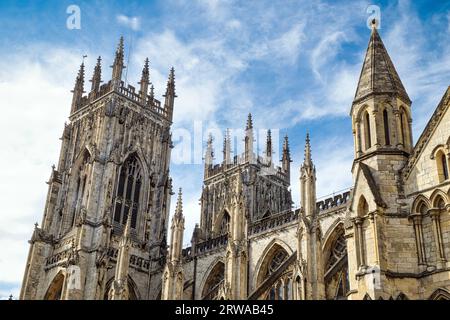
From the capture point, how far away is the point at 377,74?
12.3m

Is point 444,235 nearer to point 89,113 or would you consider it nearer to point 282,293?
point 282,293

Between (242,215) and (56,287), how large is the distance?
14013 mm

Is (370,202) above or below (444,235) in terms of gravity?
above

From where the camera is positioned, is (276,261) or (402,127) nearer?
(402,127)

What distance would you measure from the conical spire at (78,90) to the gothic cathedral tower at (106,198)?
0.11 meters

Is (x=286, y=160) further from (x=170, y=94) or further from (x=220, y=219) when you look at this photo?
(x=170, y=94)

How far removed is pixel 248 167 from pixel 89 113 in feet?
42.2

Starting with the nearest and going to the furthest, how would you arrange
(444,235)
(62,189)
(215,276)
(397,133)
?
(444,235) < (397,133) < (215,276) < (62,189)

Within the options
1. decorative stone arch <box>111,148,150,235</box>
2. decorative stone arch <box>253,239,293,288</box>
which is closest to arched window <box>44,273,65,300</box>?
decorative stone arch <box>111,148,150,235</box>

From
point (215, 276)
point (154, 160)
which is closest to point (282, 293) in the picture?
point (215, 276)

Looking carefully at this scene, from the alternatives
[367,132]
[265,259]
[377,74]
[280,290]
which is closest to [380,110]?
[367,132]

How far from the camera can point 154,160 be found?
41938 millimetres

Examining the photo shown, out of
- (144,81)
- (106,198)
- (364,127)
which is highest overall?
(144,81)

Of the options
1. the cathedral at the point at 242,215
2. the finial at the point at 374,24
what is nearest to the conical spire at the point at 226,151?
the cathedral at the point at 242,215
